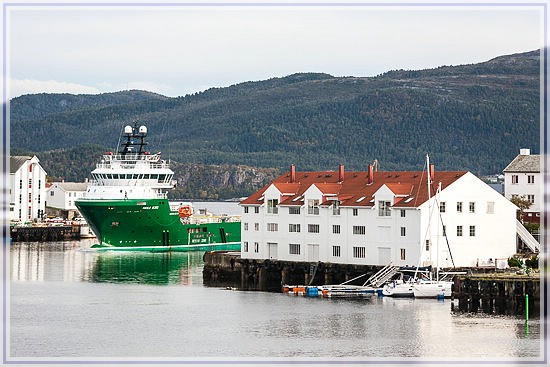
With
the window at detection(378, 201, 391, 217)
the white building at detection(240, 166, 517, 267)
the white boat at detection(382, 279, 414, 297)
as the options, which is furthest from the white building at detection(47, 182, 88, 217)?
the white boat at detection(382, 279, 414, 297)

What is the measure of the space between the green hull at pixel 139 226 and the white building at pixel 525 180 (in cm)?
2563

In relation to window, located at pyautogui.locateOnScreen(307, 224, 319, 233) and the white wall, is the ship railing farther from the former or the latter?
the white wall

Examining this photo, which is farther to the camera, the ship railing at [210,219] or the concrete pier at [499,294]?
the ship railing at [210,219]

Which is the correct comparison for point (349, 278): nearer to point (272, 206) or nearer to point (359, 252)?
point (359, 252)

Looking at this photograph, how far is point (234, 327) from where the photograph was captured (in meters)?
43.4

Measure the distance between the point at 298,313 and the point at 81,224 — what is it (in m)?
65.6

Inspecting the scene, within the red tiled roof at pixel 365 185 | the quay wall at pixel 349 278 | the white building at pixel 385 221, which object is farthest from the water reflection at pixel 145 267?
the red tiled roof at pixel 365 185

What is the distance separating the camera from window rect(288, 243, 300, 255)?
190 ft

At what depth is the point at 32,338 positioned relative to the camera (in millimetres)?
40375

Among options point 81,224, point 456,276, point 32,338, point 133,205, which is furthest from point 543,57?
point 81,224

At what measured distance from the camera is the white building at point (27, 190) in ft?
366

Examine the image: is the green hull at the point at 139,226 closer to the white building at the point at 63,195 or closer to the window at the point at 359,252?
the window at the point at 359,252

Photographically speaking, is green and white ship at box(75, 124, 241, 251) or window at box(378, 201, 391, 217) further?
green and white ship at box(75, 124, 241, 251)

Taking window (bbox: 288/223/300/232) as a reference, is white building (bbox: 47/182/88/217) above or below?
above
